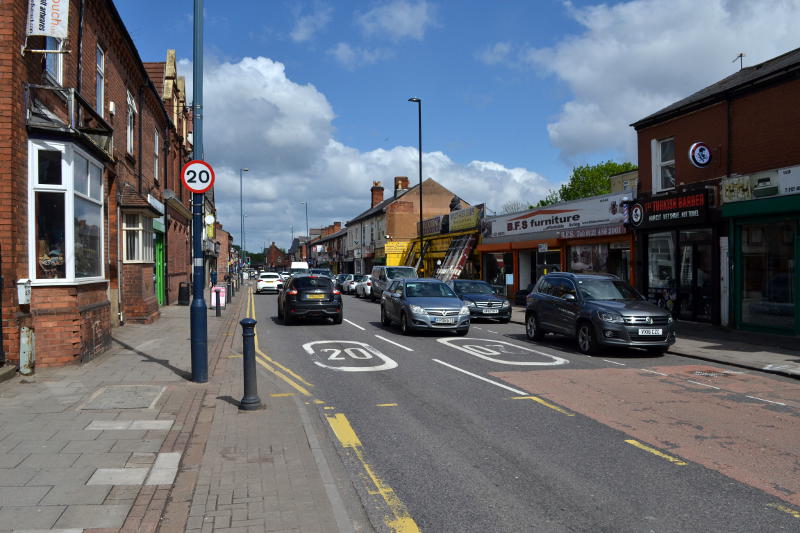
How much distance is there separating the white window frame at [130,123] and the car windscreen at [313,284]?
6.09 m

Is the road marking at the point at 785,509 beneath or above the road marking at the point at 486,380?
beneath

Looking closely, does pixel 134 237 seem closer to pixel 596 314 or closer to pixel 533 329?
pixel 533 329

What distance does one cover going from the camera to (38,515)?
159 inches

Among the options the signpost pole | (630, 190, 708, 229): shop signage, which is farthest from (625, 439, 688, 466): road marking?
(630, 190, 708, 229): shop signage

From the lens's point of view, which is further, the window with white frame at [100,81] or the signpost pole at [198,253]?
the window with white frame at [100,81]

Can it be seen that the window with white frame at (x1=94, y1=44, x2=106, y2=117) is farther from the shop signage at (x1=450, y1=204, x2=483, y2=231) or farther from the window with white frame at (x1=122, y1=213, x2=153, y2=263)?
the shop signage at (x1=450, y1=204, x2=483, y2=231)

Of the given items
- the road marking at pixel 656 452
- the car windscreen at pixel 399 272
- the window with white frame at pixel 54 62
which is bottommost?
the road marking at pixel 656 452

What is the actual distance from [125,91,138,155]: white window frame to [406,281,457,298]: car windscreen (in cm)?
892

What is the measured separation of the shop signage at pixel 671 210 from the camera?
1664 centimetres

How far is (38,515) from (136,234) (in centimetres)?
1398

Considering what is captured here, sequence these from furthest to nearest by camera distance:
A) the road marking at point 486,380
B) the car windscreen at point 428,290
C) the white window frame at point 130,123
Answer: the white window frame at point 130,123, the car windscreen at point 428,290, the road marking at point 486,380

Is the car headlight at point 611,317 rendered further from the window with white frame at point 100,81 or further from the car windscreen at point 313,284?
the window with white frame at point 100,81

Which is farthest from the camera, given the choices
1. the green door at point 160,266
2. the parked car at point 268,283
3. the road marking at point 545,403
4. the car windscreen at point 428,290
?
the parked car at point 268,283

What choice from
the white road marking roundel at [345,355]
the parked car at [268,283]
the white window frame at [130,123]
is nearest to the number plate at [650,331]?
the white road marking roundel at [345,355]
